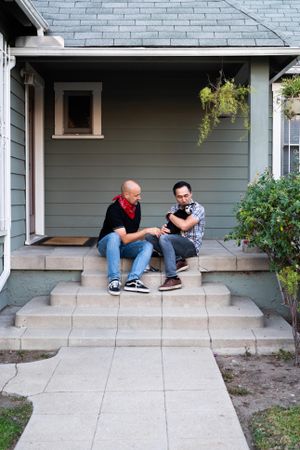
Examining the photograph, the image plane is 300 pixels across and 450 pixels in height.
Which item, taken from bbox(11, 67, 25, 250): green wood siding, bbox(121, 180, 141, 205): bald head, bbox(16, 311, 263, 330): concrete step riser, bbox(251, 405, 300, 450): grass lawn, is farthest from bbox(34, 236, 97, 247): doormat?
bbox(251, 405, 300, 450): grass lawn

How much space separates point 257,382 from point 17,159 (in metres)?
3.87

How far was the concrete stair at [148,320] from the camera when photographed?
497cm

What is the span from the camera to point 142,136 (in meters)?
8.20

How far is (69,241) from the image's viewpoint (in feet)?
24.6

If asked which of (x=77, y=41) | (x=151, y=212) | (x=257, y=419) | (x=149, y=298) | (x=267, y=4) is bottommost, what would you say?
(x=257, y=419)

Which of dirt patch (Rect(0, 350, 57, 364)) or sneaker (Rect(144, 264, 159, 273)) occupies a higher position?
sneaker (Rect(144, 264, 159, 273))

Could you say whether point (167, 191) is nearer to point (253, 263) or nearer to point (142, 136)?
point (142, 136)

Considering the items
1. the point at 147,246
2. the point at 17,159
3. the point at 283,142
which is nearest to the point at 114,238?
the point at 147,246

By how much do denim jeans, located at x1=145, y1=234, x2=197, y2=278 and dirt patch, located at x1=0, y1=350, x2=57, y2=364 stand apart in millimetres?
1459

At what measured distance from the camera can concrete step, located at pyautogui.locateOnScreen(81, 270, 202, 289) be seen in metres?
5.77

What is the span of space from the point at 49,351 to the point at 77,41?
3.48 meters

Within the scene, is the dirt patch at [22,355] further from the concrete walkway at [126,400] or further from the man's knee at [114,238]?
the man's knee at [114,238]

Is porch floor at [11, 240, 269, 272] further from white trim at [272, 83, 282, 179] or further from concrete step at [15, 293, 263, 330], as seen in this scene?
white trim at [272, 83, 282, 179]

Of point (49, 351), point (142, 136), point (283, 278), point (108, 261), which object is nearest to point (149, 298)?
point (108, 261)
